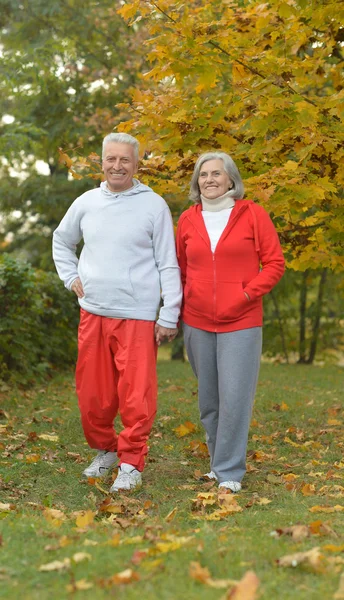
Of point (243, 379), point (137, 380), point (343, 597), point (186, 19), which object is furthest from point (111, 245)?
point (343, 597)

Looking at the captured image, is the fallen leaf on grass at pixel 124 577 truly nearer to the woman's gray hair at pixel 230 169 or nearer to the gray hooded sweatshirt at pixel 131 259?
the gray hooded sweatshirt at pixel 131 259

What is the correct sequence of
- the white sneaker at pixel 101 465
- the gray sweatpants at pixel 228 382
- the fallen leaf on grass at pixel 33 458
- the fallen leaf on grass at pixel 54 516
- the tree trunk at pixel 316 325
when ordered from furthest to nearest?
the tree trunk at pixel 316 325 < the fallen leaf on grass at pixel 33 458 < the white sneaker at pixel 101 465 < the gray sweatpants at pixel 228 382 < the fallen leaf on grass at pixel 54 516

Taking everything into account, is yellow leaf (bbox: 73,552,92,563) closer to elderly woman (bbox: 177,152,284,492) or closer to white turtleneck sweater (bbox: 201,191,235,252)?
elderly woman (bbox: 177,152,284,492)

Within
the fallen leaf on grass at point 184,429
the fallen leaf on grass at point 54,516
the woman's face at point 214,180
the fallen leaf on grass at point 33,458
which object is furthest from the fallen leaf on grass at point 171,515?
the fallen leaf on grass at point 184,429

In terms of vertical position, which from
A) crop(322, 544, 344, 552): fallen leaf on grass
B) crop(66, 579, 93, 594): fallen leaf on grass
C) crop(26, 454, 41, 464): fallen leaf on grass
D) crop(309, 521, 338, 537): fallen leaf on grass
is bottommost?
crop(26, 454, 41, 464): fallen leaf on grass

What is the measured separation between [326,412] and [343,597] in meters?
5.77

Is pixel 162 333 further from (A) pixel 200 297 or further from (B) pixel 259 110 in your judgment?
(B) pixel 259 110

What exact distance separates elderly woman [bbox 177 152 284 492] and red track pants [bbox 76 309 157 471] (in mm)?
329

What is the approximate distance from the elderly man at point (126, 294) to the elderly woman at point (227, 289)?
17 centimetres

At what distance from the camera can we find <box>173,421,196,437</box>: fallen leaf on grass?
A: 22.6ft

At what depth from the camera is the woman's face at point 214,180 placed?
4797mm

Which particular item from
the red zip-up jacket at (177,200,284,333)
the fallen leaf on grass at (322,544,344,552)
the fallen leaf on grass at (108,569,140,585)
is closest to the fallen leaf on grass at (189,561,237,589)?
the fallen leaf on grass at (108,569,140,585)

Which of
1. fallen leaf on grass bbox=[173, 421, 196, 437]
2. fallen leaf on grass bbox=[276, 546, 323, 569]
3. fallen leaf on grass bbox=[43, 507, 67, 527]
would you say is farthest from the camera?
fallen leaf on grass bbox=[173, 421, 196, 437]

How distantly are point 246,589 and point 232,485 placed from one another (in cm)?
216
